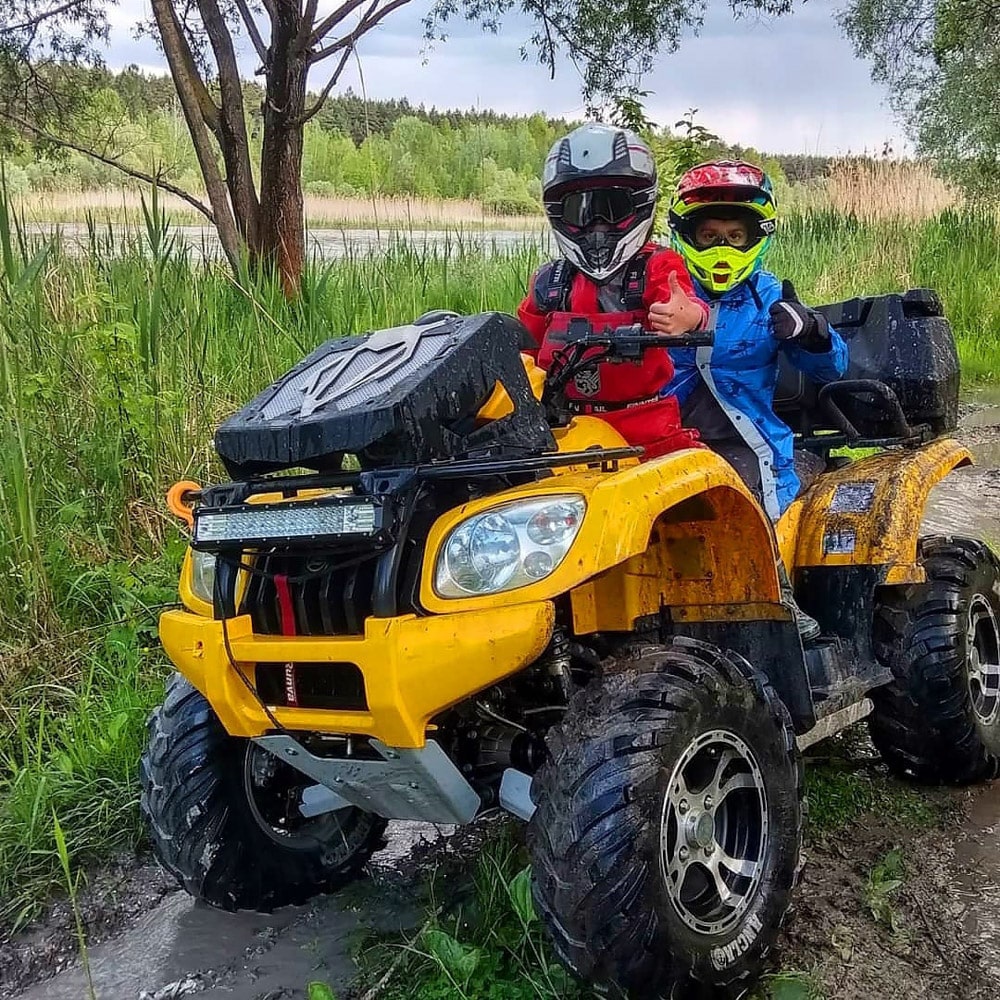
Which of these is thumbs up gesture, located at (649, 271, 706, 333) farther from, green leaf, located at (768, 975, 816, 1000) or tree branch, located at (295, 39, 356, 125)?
tree branch, located at (295, 39, 356, 125)

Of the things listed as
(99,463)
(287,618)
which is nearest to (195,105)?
(99,463)

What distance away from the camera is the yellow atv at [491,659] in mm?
2096

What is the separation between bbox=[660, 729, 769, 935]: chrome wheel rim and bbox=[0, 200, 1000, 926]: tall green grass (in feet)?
6.00

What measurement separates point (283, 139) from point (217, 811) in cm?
549

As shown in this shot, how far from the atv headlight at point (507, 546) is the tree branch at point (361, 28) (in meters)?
5.99

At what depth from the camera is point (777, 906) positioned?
2451 millimetres

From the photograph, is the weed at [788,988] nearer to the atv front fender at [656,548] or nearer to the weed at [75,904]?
the atv front fender at [656,548]

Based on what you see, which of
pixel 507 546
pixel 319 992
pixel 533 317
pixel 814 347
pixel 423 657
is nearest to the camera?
pixel 423 657

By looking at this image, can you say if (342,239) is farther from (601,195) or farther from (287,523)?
(287,523)

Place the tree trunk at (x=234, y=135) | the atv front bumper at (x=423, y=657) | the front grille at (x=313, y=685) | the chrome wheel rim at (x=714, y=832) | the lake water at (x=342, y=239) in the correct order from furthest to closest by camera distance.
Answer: the tree trunk at (x=234, y=135) → the lake water at (x=342, y=239) → the chrome wheel rim at (x=714, y=832) → the front grille at (x=313, y=685) → the atv front bumper at (x=423, y=657)

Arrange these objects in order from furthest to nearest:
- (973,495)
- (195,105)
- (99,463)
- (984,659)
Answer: (195,105) < (973,495) < (99,463) < (984,659)

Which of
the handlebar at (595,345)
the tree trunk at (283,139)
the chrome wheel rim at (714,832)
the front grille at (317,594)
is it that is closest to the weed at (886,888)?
the chrome wheel rim at (714,832)

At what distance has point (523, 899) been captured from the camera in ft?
8.43

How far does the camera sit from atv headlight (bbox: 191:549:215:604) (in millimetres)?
2531
